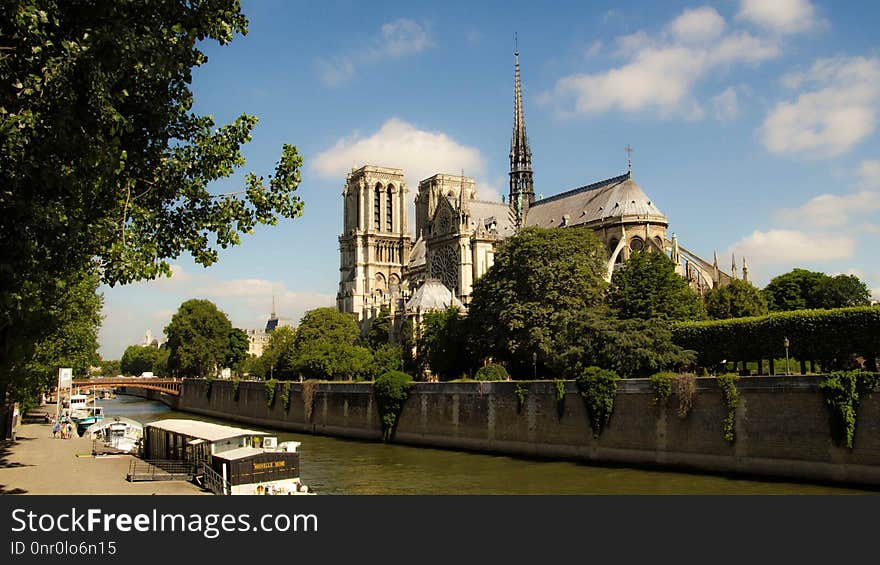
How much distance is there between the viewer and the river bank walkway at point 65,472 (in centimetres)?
2561

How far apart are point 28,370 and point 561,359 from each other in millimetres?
24392

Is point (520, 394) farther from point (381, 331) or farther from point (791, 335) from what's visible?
point (381, 331)

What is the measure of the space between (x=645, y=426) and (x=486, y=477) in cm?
659

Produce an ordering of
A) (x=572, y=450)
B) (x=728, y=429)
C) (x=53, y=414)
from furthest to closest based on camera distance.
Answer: (x=53, y=414), (x=572, y=450), (x=728, y=429)

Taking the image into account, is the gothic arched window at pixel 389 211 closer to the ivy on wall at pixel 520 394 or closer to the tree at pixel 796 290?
the tree at pixel 796 290

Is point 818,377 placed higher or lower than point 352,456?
higher

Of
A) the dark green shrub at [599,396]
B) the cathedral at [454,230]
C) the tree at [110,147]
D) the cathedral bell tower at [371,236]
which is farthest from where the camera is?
the cathedral bell tower at [371,236]

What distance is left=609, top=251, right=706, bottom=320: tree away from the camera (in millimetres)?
48156

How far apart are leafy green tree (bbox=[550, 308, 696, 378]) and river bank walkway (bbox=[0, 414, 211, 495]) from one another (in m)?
18.9

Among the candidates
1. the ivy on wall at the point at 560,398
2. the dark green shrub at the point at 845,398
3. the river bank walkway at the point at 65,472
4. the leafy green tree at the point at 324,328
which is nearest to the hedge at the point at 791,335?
the dark green shrub at the point at 845,398

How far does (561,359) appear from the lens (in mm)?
41219

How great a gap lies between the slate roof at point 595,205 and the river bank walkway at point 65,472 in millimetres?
49536
